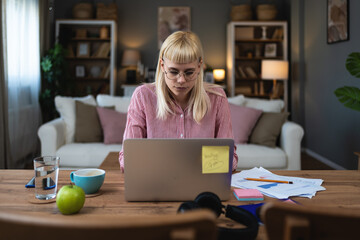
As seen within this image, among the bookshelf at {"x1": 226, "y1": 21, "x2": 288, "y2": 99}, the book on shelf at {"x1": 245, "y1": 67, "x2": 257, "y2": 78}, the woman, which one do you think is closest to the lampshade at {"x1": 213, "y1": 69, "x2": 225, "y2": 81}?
the bookshelf at {"x1": 226, "y1": 21, "x2": 288, "y2": 99}

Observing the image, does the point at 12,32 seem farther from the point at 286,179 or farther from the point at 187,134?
the point at 286,179

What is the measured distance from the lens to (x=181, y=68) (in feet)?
4.79

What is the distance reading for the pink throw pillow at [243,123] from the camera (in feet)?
10.6

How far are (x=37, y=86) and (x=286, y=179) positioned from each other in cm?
414

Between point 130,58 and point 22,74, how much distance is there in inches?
75.0

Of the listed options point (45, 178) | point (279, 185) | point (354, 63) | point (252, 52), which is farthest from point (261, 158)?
point (252, 52)

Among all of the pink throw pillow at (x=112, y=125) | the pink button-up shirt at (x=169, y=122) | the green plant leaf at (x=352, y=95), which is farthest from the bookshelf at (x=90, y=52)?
Answer: the pink button-up shirt at (x=169, y=122)

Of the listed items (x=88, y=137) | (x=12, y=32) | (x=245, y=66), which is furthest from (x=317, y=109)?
(x=12, y=32)

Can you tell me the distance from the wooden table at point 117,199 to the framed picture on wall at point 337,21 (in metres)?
2.89

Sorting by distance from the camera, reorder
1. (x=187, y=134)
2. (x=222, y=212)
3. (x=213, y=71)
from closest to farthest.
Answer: (x=222, y=212) → (x=187, y=134) → (x=213, y=71)

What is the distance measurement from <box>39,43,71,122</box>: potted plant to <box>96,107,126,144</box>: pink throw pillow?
1.77 meters

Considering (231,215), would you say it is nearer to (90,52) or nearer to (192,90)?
(192,90)

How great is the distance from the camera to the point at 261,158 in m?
3.01

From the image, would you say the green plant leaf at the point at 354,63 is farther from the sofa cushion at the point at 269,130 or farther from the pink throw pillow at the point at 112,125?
the pink throw pillow at the point at 112,125
